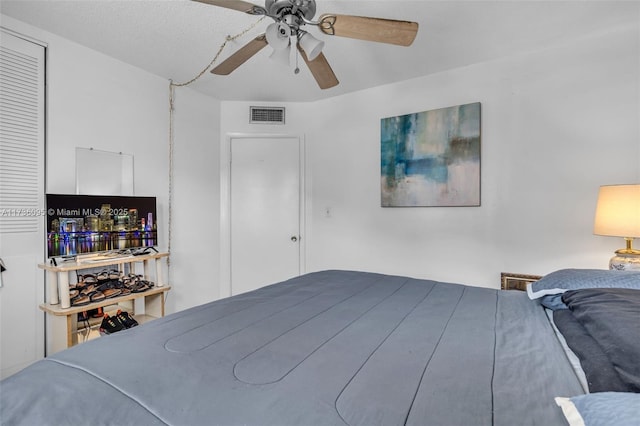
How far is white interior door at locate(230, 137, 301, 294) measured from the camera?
354 centimetres

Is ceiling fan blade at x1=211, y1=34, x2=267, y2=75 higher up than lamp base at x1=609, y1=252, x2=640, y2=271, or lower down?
higher up

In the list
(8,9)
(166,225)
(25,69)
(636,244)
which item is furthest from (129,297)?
(636,244)

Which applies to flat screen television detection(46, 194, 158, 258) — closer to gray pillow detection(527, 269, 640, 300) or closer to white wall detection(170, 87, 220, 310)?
white wall detection(170, 87, 220, 310)

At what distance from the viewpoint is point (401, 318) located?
116cm

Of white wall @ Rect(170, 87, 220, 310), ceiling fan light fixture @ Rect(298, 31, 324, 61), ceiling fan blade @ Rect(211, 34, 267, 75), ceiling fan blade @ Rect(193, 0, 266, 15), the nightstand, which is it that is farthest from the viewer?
white wall @ Rect(170, 87, 220, 310)

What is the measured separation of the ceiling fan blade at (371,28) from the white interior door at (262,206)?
206cm

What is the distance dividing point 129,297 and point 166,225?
85 cm

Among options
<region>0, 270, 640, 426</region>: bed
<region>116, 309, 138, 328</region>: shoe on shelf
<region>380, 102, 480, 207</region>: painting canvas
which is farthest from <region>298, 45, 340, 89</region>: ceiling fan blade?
<region>116, 309, 138, 328</region>: shoe on shelf

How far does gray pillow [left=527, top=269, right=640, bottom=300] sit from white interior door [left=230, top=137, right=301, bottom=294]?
2.55m

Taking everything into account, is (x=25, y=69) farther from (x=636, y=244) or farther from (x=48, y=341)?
(x=636, y=244)

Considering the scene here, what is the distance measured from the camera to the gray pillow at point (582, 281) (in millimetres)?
1179

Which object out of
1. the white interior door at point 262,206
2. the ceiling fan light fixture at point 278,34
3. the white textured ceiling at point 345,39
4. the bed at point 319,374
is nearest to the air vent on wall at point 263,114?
the white interior door at point 262,206

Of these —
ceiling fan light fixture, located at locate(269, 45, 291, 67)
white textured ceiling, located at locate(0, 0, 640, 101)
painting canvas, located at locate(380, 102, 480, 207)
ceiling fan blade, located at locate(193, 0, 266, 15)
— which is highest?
white textured ceiling, located at locate(0, 0, 640, 101)

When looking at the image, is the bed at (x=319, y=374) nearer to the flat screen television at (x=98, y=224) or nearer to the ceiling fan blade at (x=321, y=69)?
the ceiling fan blade at (x=321, y=69)
